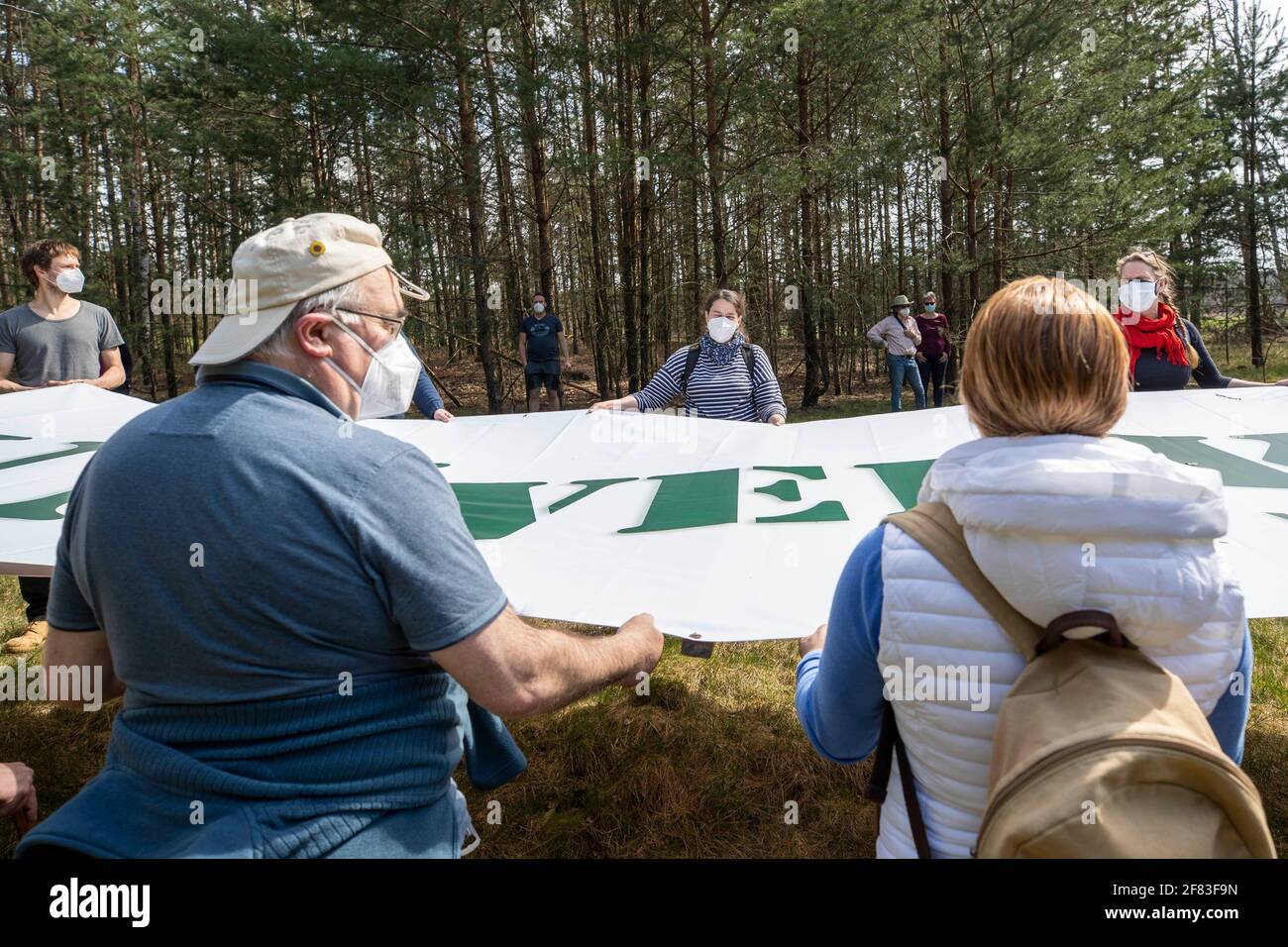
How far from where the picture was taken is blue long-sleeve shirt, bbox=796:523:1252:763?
130 centimetres

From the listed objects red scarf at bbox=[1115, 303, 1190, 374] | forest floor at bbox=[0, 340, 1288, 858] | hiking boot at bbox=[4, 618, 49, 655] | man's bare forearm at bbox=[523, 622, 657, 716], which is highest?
red scarf at bbox=[1115, 303, 1190, 374]

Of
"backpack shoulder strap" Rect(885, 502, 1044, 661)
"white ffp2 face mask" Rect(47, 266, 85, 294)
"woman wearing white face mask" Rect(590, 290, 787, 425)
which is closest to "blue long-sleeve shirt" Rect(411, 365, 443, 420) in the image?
"woman wearing white face mask" Rect(590, 290, 787, 425)

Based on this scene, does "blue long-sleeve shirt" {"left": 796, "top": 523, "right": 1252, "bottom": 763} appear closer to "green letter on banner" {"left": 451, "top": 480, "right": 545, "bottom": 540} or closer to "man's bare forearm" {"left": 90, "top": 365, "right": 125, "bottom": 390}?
"green letter on banner" {"left": 451, "top": 480, "right": 545, "bottom": 540}

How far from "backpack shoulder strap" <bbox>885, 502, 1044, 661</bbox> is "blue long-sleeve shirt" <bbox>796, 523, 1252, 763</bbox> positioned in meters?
0.08

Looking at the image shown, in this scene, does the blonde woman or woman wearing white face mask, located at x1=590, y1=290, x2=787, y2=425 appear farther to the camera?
woman wearing white face mask, located at x1=590, y1=290, x2=787, y2=425

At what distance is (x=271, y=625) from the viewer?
128 cm

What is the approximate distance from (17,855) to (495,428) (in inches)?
151

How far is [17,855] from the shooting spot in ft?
4.33

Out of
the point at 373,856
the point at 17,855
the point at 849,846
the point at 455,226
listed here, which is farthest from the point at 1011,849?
the point at 455,226

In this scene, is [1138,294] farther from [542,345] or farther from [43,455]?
[542,345]

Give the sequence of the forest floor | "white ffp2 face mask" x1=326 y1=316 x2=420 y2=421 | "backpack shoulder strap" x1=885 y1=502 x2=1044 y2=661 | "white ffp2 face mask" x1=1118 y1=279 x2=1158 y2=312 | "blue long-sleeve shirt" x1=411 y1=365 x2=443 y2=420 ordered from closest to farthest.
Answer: "backpack shoulder strap" x1=885 y1=502 x2=1044 y2=661, "white ffp2 face mask" x1=326 y1=316 x2=420 y2=421, the forest floor, "white ffp2 face mask" x1=1118 y1=279 x2=1158 y2=312, "blue long-sleeve shirt" x1=411 y1=365 x2=443 y2=420

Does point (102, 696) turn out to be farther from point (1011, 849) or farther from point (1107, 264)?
point (1107, 264)

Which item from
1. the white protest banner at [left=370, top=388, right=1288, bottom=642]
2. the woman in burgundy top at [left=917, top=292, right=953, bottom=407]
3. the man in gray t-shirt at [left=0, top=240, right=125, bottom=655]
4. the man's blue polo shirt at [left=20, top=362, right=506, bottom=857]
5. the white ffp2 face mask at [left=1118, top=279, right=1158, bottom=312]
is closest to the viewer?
the man's blue polo shirt at [left=20, top=362, right=506, bottom=857]

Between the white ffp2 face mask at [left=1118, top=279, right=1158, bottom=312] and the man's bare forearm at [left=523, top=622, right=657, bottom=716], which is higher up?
the white ffp2 face mask at [left=1118, top=279, right=1158, bottom=312]
